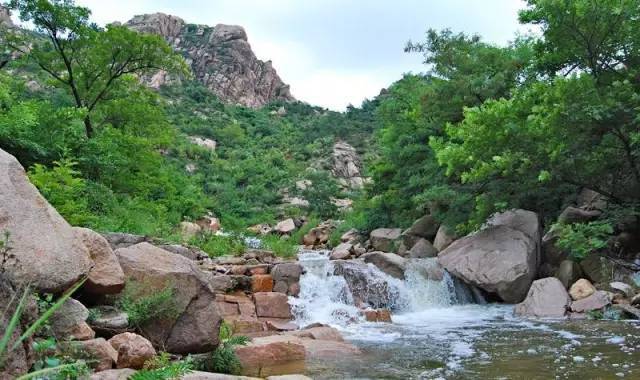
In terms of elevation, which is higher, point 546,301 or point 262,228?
point 262,228

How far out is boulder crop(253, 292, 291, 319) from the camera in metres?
11.0

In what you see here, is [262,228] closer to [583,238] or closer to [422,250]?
[422,250]

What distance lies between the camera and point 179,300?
630 cm

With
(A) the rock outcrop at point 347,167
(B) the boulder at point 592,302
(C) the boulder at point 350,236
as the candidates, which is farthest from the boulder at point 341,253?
(A) the rock outcrop at point 347,167

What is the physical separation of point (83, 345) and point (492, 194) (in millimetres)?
10939

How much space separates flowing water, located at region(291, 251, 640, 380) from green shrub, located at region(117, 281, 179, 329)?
1971mm

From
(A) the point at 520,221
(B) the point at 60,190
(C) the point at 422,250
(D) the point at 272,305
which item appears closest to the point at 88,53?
(B) the point at 60,190

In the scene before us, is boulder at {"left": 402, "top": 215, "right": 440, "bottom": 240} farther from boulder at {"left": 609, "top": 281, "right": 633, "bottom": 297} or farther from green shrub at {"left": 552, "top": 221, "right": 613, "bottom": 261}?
green shrub at {"left": 552, "top": 221, "right": 613, "bottom": 261}

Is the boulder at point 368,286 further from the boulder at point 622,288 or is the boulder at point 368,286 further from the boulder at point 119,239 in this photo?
the boulder at point 119,239

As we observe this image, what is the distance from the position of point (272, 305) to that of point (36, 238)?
714cm

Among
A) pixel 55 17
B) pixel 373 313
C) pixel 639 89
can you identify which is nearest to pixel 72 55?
pixel 55 17

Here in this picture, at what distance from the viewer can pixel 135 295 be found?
19.9 feet

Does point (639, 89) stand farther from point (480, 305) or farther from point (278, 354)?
point (278, 354)

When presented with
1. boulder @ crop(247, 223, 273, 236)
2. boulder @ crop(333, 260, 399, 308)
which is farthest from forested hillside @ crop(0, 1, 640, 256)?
boulder @ crop(247, 223, 273, 236)
